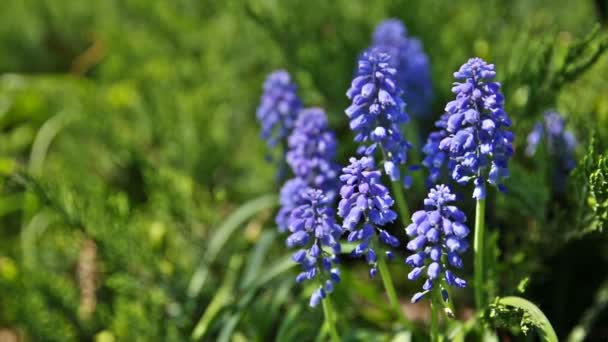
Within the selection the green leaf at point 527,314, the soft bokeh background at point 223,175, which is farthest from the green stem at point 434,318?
the soft bokeh background at point 223,175

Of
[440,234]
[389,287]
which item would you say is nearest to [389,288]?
[389,287]

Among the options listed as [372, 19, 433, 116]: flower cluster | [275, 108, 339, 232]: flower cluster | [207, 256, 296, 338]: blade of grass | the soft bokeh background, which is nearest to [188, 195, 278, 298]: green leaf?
the soft bokeh background

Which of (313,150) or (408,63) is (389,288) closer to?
(313,150)

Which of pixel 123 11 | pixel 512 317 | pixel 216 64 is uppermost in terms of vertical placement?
pixel 123 11

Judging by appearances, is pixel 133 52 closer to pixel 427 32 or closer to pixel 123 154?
pixel 123 154

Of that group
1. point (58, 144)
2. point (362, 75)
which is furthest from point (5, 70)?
point (362, 75)

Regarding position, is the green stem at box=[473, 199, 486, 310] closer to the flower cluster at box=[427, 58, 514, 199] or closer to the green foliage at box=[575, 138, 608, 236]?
the flower cluster at box=[427, 58, 514, 199]
